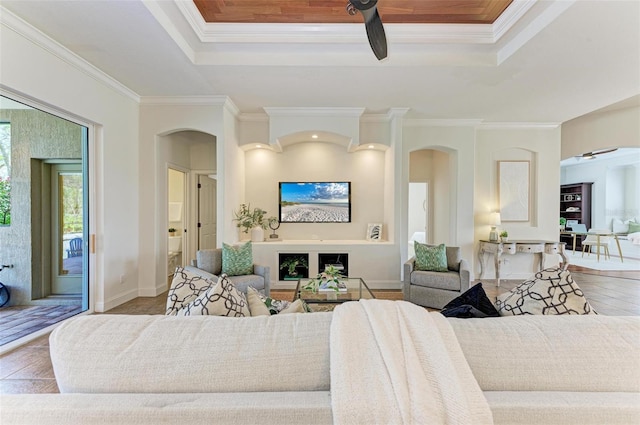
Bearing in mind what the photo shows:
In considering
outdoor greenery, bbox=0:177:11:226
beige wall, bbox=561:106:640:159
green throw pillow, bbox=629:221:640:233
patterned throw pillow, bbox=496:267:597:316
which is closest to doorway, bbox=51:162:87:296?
outdoor greenery, bbox=0:177:11:226

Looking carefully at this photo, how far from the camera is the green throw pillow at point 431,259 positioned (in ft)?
13.1

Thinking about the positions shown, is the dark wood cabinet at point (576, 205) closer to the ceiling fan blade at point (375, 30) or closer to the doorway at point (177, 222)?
the ceiling fan blade at point (375, 30)

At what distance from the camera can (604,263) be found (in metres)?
7.09

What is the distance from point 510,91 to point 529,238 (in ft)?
9.42

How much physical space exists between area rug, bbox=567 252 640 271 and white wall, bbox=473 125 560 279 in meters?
2.37

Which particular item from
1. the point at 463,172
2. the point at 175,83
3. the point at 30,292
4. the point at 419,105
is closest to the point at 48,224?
the point at 30,292

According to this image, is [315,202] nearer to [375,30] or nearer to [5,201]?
[375,30]

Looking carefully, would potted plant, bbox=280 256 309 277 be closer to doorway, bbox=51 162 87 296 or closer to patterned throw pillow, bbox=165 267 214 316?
doorway, bbox=51 162 87 296

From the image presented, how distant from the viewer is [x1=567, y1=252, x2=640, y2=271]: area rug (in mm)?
6570

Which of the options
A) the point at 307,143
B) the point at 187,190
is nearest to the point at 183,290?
the point at 307,143

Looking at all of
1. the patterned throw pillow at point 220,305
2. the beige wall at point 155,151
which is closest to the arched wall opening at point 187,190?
the beige wall at point 155,151

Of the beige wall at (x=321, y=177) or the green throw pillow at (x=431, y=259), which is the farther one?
the beige wall at (x=321, y=177)

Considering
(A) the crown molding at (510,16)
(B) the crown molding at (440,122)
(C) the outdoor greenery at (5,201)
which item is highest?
(A) the crown molding at (510,16)

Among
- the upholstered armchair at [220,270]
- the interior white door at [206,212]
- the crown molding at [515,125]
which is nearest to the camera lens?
the upholstered armchair at [220,270]
